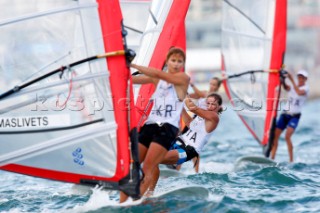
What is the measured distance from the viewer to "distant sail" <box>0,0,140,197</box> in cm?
694

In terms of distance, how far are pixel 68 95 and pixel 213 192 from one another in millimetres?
2215

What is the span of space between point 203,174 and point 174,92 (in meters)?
2.97

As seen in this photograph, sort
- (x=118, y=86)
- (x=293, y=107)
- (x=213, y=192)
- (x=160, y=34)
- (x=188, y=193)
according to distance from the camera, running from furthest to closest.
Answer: (x=293, y=107) → (x=160, y=34) → (x=213, y=192) → (x=188, y=193) → (x=118, y=86)

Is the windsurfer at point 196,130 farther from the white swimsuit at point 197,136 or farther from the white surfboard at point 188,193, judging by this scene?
the white surfboard at point 188,193

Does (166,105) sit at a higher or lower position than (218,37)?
lower

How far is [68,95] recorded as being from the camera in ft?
23.0

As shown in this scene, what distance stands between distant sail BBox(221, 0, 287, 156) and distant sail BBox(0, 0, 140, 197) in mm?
5580

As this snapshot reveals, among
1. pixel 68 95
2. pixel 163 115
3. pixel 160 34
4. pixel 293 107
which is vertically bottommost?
pixel 293 107

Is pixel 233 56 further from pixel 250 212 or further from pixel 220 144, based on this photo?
pixel 250 212

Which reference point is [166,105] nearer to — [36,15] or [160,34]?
[36,15]

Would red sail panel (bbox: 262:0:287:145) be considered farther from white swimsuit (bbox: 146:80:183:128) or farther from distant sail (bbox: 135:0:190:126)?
white swimsuit (bbox: 146:80:183:128)

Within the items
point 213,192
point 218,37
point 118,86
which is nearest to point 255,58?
point 213,192

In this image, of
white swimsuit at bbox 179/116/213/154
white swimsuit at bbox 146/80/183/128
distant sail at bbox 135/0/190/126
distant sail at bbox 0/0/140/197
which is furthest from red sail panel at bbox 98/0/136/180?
distant sail at bbox 135/0/190/126

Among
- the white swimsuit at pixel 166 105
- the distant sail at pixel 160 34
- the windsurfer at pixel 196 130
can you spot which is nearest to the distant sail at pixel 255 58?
the distant sail at pixel 160 34
